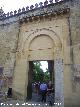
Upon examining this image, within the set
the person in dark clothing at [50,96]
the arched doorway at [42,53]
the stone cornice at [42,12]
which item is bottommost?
the person in dark clothing at [50,96]

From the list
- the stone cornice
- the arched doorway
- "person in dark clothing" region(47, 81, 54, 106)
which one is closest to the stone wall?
the stone cornice

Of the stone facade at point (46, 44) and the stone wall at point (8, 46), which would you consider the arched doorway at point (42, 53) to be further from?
the stone wall at point (8, 46)

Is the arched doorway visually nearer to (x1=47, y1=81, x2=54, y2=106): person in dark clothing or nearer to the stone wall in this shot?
(x1=47, y1=81, x2=54, y2=106): person in dark clothing

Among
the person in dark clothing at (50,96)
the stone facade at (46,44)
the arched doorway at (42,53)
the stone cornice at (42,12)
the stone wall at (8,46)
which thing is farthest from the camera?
the stone wall at (8,46)

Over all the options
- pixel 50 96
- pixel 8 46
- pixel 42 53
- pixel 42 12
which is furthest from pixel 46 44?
pixel 50 96

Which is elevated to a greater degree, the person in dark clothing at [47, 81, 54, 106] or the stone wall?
the stone wall

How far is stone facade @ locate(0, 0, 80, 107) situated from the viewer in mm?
9500

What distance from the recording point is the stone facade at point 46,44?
31.2ft

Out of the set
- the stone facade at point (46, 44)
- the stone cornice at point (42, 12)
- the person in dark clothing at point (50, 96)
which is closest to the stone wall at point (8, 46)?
the stone facade at point (46, 44)

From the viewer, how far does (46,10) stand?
11.0 metres

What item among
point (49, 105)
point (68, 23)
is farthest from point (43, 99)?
point (68, 23)

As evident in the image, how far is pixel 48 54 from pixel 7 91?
306 centimetres

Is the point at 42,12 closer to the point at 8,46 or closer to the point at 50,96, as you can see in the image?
the point at 8,46

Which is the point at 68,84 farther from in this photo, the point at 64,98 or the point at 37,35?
the point at 37,35
